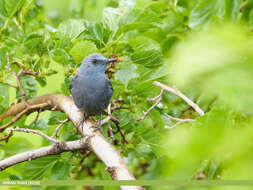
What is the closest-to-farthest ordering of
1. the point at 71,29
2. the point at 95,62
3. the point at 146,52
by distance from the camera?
the point at 146,52
the point at 71,29
the point at 95,62

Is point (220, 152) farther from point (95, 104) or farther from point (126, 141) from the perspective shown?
point (95, 104)

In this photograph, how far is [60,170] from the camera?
1916mm

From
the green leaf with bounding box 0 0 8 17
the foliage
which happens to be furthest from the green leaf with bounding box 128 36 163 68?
the green leaf with bounding box 0 0 8 17

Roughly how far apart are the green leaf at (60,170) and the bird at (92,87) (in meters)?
0.28

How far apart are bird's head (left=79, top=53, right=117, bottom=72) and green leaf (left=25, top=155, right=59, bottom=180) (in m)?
0.63

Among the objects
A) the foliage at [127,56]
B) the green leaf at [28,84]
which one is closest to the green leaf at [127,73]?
the foliage at [127,56]

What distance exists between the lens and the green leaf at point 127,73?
6.29 feet

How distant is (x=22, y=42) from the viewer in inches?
77.9

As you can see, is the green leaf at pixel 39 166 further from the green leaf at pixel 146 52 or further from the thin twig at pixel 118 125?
the green leaf at pixel 146 52

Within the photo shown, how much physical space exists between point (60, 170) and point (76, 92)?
488 millimetres

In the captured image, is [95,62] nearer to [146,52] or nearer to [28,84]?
[146,52]

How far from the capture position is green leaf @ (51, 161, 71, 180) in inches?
74.6

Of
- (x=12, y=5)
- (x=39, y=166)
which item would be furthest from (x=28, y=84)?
(x=39, y=166)

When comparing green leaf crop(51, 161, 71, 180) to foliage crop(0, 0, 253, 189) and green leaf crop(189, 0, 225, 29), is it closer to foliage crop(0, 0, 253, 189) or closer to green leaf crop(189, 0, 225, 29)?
foliage crop(0, 0, 253, 189)
